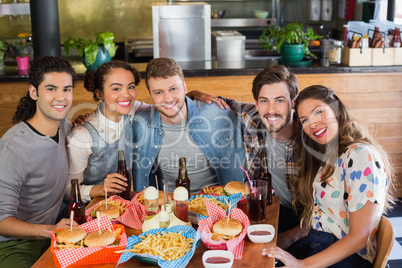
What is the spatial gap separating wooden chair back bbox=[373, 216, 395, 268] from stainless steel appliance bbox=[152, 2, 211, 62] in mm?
3102

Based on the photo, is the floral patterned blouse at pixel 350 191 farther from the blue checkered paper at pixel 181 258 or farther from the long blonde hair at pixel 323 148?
the blue checkered paper at pixel 181 258

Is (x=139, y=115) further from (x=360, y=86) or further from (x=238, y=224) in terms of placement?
(x=360, y=86)

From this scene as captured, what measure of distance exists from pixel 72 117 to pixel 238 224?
2.43 metres

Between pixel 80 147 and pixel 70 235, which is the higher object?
pixel 80 147

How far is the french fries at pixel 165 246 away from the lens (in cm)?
172

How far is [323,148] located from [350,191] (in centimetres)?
30

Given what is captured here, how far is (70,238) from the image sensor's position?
1.80 metres

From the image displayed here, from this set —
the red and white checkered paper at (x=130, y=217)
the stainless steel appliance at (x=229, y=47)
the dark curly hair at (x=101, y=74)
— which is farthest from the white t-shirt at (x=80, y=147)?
the stainless steel appliance at (x=229, y=47)

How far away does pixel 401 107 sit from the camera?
13.2ft

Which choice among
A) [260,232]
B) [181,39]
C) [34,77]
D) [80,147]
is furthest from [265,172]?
[181,39]

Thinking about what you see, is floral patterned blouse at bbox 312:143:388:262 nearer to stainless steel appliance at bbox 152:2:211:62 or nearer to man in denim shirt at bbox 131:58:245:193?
man in denim shirt at bbox 131:58:245:193

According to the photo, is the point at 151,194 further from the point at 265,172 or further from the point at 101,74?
the point at 101,74

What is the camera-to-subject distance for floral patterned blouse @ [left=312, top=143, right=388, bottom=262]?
76.0 inches

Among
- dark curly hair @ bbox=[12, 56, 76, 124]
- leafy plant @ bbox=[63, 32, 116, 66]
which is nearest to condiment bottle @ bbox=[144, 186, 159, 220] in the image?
dark curly hair @ bbox=[12, 56, 76, 124]
